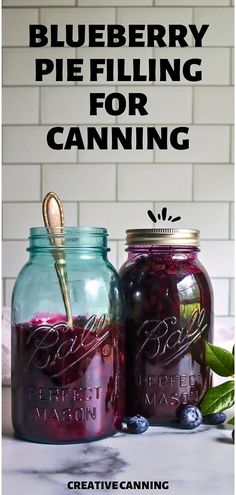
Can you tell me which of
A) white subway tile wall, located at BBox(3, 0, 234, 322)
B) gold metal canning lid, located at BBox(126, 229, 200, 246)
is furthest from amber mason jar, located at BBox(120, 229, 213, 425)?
white subway tile wall, located at BBox(3, 0, 234, 322)

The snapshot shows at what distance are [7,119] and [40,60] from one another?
15cm

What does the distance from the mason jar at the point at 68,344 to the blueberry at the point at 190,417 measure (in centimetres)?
7

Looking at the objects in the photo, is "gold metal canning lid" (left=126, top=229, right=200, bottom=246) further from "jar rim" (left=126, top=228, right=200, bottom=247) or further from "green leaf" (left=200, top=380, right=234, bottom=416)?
"green leaf" (left=200, top=380, right=234, bottom=416)

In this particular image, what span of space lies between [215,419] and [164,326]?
13 cm

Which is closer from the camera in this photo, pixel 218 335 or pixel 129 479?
pixel 129 479

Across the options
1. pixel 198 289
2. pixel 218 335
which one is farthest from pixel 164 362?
pixel 218 335

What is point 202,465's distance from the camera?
22.0 inches

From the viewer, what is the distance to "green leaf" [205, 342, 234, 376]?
631mm

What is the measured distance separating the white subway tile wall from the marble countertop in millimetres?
348

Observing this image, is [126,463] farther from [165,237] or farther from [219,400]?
[165,237]

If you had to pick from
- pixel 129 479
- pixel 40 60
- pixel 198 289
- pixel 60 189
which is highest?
pixel 40 60

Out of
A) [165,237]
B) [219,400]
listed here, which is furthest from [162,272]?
[219,400]

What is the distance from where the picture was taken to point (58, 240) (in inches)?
24.1

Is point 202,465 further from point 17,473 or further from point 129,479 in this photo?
point 17,473
